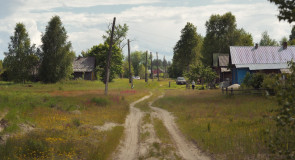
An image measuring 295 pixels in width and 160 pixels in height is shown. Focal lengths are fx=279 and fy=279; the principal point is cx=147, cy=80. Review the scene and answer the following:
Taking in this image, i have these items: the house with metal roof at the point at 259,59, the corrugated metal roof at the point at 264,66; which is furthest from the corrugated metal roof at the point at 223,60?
the corrugated metal roof at the point at 264,66

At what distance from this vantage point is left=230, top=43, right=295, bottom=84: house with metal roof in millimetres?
Answer: 42594

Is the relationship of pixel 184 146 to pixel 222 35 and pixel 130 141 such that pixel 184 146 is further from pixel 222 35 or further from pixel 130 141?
pixel 222 35

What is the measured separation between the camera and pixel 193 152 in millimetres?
10438

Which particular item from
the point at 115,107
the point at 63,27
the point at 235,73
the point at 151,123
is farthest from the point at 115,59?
the point at 151,123

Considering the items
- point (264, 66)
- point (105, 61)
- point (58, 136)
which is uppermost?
point (105, 61)

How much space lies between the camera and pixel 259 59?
43.6 m

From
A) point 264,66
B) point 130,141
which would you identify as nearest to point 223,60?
point 264,66

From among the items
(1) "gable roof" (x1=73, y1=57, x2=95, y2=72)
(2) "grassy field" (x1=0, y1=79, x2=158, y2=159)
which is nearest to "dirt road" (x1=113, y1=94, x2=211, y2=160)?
(2) "grassy field" (x1=0, y1=79, x2=158, y2=159)

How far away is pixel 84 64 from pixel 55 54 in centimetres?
1436

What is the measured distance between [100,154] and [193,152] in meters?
3.43

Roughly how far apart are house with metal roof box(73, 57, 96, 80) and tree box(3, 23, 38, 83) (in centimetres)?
1153

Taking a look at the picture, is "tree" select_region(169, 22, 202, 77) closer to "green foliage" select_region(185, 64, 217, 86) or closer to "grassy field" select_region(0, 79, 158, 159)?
"green foliage" select_region(185, 64, 217, 86)

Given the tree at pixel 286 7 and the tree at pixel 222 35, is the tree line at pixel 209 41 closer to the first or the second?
the tree at pixel 222 35

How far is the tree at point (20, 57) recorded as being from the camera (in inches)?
2289
